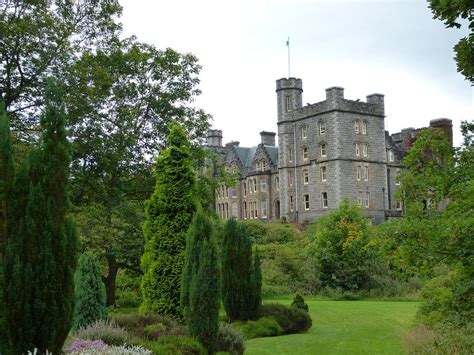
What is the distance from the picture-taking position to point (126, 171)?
2153 cm

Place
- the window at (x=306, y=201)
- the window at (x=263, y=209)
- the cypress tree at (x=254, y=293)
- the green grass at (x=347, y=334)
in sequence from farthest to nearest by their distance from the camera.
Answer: the window at (x=263, y=209), the window at (x=306, y=201), the cypress tree at (x=254, y=293), the green grass at (x=347, y=334)

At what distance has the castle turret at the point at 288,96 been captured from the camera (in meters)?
60.4

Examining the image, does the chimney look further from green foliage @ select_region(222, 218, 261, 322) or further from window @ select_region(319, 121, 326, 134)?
green foliage @ select_region(222, 218, 261, 322)

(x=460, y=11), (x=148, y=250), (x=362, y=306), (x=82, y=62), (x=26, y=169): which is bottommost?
(x=362, y=306)

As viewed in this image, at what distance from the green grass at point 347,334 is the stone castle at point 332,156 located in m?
33.2

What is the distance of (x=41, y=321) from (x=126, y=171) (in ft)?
45.8

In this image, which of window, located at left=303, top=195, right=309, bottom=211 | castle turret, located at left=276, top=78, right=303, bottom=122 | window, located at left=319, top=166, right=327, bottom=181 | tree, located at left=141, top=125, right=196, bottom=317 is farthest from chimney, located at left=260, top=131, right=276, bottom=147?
tree, located at left=141, top=125, right=196, bottom=317

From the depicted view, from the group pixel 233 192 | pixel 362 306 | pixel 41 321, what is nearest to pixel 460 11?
pixel 41 321

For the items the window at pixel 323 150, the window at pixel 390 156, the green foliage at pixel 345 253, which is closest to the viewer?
the green foliage at pixel 345 253

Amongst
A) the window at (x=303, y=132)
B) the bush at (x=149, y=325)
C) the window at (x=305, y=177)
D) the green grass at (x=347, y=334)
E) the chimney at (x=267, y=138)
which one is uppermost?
the chimney at (x=267, y=138)

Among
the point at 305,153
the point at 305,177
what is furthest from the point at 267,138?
the point at 305,177

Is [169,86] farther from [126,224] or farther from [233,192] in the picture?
[233,192]

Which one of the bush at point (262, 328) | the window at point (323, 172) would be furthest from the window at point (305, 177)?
the bush at point (262, 328)

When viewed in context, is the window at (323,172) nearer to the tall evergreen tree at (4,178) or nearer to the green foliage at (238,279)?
the green foliage at (238,279)
